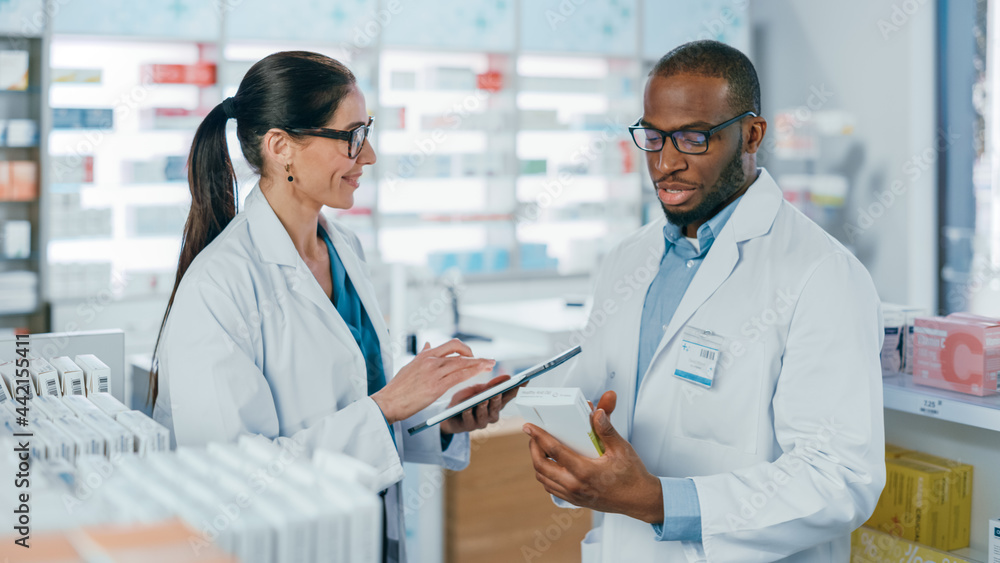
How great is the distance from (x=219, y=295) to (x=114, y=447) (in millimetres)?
436

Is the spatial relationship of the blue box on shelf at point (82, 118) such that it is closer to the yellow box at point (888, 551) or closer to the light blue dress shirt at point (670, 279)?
the light blue dress shirt at point (670, 279)

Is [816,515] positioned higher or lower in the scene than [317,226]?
lower

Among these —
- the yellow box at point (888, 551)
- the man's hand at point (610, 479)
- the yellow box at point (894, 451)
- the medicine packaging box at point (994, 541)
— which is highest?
the man's hand at point (610, 479)

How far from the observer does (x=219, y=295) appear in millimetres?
1460

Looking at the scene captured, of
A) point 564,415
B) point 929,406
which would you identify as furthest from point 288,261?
point 929,406

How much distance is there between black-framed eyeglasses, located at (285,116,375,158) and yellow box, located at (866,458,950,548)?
4.50 ft

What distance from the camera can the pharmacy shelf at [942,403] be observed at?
5.30 ft

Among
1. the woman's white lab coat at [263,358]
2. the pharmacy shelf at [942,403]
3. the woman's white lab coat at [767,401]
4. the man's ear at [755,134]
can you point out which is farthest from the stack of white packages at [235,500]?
the pharmacy shelf at [942,403]

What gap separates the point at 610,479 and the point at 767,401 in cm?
32

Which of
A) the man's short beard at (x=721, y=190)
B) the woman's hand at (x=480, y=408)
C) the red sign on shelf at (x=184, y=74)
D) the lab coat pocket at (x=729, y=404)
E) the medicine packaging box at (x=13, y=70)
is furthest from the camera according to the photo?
the red sign on shelf at (x=184, y=74)

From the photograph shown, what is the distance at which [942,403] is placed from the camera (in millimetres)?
1688

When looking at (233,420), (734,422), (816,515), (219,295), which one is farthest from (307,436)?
(816,515)

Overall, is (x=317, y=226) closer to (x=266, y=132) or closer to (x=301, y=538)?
(x=266, y=132)

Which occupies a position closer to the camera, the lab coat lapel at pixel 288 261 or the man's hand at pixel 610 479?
the man's hand at pixel 610 479
